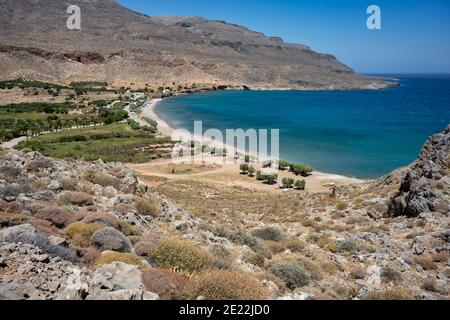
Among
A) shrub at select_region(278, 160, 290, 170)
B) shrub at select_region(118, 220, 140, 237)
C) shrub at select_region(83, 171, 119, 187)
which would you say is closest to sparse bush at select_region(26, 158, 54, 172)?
shrub at select_region(83, 171, 119, 187)

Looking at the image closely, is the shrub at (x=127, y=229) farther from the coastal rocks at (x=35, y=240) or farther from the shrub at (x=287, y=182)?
the shrub at (x=287, y=182)

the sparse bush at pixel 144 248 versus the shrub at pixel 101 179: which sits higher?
the shrub at pixel 101 179

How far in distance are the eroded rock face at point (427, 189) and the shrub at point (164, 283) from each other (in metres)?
15.1

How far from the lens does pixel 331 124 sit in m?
96.7

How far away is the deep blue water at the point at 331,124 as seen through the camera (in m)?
59.4

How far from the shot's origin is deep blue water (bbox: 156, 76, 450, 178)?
5938 cm

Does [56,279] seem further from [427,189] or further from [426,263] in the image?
[427,189]

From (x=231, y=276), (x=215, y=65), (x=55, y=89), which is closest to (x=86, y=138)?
(x=231, y=276)

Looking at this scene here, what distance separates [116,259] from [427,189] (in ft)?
54.2

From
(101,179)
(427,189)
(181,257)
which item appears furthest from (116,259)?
(427,189)

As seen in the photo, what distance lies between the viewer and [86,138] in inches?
2544

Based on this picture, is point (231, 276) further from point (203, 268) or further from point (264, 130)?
point (264, 130)

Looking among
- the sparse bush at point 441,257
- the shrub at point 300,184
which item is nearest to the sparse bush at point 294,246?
the sparse bush at point 441,257

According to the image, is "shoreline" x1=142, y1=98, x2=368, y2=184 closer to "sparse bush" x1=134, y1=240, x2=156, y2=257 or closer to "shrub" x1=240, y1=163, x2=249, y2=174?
"shrub" x1=240, y1=163, x2=249, y2=174
